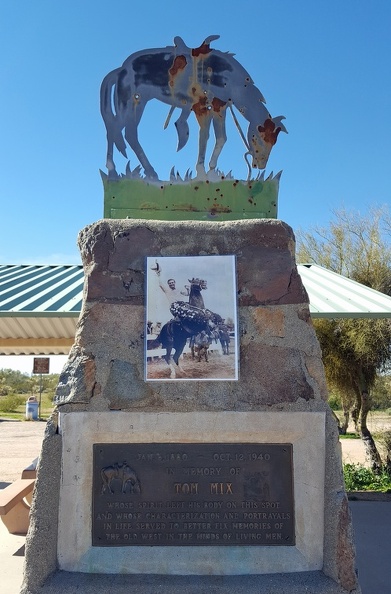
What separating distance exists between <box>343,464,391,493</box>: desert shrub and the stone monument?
589cm

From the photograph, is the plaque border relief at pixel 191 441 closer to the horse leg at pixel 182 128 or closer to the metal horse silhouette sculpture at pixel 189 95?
the metal horse silhouette sculpture at pixel 189 95

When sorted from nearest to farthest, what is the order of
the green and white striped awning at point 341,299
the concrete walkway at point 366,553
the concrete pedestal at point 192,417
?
the concrete pedestal at point 192,417 < the concrete walkway at point 366,553 < the green and white striped awning at point 341,299

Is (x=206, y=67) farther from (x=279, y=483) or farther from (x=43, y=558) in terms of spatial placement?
(x=43, y=558)

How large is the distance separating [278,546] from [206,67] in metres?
3.96

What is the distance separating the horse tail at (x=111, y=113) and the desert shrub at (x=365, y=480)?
6.49 meters

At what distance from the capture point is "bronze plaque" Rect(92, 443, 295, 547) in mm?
3010

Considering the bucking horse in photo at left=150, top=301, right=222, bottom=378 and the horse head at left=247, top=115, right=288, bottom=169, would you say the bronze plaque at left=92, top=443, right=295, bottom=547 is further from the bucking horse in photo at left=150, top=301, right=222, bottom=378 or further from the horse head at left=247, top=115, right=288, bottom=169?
the horse head at left=247, top=115, right=288, bottom=169

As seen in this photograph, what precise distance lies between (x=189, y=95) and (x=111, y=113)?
2.39 ft

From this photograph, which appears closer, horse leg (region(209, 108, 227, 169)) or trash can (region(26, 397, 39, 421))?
horse leg (region(209, 108, 227, 169))

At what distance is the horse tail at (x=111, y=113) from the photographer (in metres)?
4.69

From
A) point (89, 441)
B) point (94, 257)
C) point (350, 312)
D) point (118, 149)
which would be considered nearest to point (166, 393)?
point (89, 441)

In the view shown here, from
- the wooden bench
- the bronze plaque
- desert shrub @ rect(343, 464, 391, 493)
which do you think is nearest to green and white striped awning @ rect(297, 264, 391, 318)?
the bronze plaque

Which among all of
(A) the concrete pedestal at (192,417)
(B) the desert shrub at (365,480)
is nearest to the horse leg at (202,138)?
(A) the concrete pedestal at (192,417)

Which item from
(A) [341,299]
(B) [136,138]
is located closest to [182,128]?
(B) [136,138]
